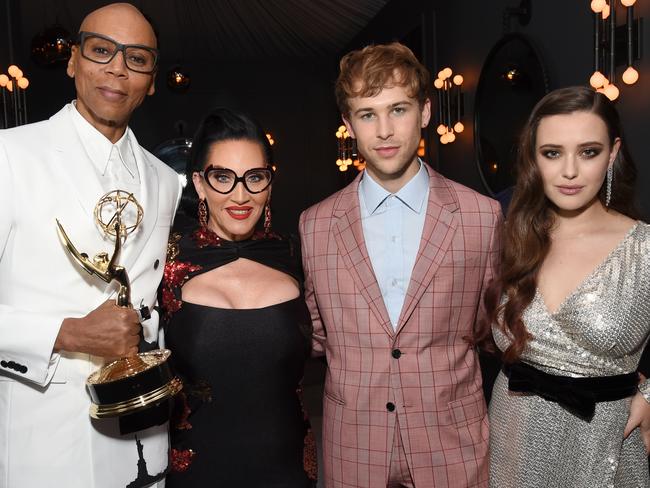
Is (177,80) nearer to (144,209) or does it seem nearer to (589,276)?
(144,209)

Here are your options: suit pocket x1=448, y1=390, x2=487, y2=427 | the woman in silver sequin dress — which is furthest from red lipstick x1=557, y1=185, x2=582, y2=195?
suit pocket x1=448, y1=390, x2=487, y2=427

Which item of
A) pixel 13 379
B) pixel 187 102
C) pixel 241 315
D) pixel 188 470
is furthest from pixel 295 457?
pixel 187 102

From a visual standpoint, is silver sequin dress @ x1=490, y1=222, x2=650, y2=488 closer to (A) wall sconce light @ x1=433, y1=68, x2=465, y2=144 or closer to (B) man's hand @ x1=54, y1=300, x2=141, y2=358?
(B) man's hand @ x1=54, y1=300, x2=141, y2=358

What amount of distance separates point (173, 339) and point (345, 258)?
60cm

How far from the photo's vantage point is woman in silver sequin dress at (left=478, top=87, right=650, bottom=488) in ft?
5.85

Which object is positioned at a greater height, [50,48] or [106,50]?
[50,48]

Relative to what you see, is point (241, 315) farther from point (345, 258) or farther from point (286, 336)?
point (345, 258)

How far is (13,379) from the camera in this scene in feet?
5.57

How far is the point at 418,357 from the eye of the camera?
1919 millimetres

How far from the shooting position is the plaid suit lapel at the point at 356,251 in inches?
76.7

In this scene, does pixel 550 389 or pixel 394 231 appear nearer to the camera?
pixel 550 389

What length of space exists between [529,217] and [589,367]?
1.61ft

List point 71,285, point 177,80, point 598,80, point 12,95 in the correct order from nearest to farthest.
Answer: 1. point 71,285
2. point 598,80
3. point 12,95
4. point 177,80

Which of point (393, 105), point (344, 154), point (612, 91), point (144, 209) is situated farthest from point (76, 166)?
point (344, 154)
